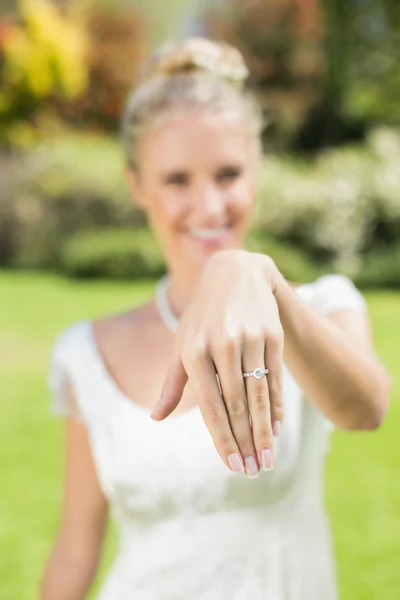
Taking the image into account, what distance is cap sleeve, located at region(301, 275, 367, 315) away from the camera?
1549 millimetres

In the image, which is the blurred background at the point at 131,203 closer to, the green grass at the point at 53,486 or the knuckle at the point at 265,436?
the green grass at the point at 53,486

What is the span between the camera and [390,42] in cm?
2008

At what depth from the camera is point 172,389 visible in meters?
0.97

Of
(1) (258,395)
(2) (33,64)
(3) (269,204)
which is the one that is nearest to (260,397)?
(1) (258,395)

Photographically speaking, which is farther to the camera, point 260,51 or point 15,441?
point 260,51

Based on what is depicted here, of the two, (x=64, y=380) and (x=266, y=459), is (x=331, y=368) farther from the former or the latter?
(x=64, y=380)

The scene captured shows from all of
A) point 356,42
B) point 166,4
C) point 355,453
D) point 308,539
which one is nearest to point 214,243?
point 308,539

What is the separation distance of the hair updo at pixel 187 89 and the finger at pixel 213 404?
73 centimetres

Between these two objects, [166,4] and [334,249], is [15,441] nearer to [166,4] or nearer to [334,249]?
[334,249]

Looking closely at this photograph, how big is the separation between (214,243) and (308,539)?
520mm

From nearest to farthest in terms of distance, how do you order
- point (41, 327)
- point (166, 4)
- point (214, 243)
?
1. point (214, 243)
2. point (41, 327)
3. point (166, 4)

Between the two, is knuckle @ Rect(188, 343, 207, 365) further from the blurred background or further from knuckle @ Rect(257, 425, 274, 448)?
the blurred background

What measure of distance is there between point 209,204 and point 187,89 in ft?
0.80

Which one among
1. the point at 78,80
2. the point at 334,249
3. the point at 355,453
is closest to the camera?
the point at 355,453
